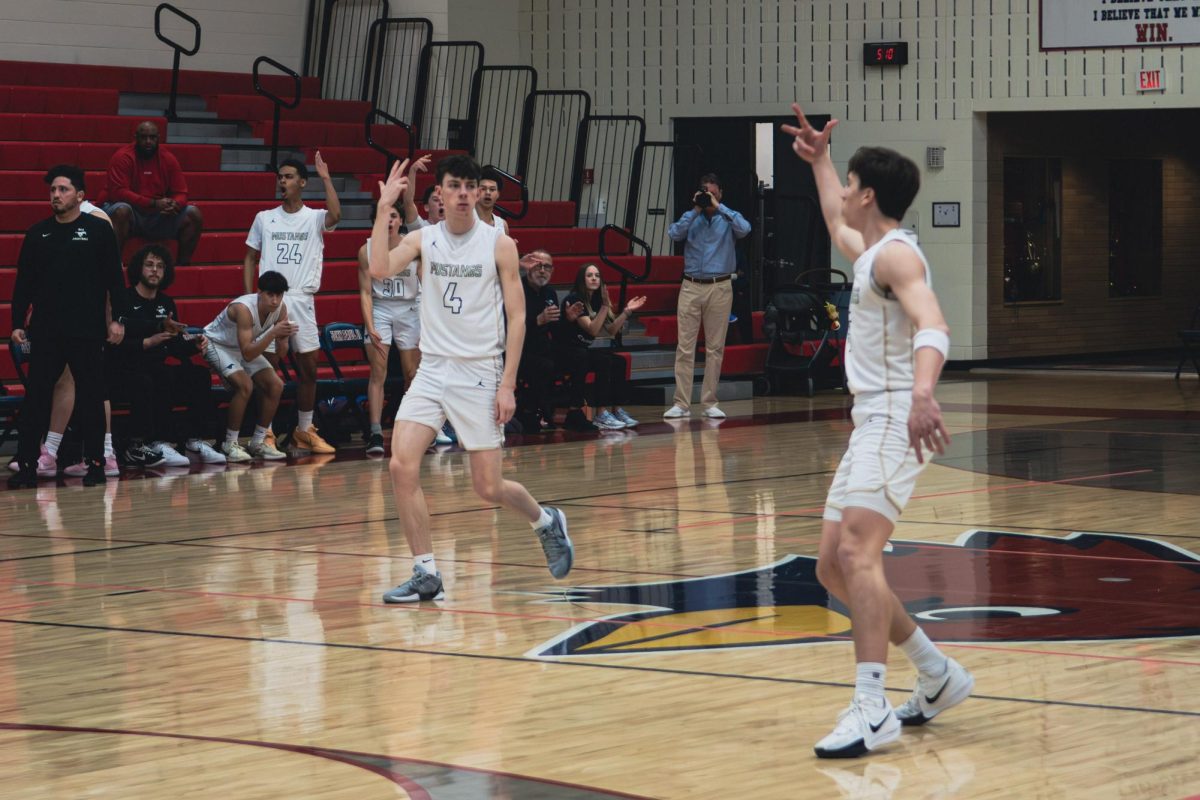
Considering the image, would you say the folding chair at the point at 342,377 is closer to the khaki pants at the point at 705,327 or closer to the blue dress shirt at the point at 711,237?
the khaki pants at the point at 705,327

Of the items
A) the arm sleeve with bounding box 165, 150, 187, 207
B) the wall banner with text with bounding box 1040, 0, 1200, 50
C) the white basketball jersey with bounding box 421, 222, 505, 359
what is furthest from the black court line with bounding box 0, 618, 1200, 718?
the wall banner with text with bounding box 1040, 0, 1200, 50

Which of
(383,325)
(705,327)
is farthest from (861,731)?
(705,327)

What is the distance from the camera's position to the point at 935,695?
510 cm

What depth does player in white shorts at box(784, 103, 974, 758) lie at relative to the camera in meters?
4.88

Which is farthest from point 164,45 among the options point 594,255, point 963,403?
point 963,403

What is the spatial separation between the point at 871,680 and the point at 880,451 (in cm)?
61

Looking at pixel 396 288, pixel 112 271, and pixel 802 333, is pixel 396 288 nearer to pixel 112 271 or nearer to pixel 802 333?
pixel 112 271

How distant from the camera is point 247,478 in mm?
11578

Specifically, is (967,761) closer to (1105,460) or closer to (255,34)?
(1105,460)

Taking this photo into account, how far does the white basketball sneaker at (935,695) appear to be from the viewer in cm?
509

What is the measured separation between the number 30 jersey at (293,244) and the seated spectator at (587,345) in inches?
91.7

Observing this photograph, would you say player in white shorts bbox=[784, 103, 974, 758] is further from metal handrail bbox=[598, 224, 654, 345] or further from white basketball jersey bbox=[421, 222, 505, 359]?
metal handrail bbox=[598, 224, 654, 345]

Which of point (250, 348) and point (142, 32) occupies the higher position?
point (142, 32)

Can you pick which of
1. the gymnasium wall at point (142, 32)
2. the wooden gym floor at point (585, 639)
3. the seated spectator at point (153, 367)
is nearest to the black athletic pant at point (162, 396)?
the seated spectator at point (153, 367)
